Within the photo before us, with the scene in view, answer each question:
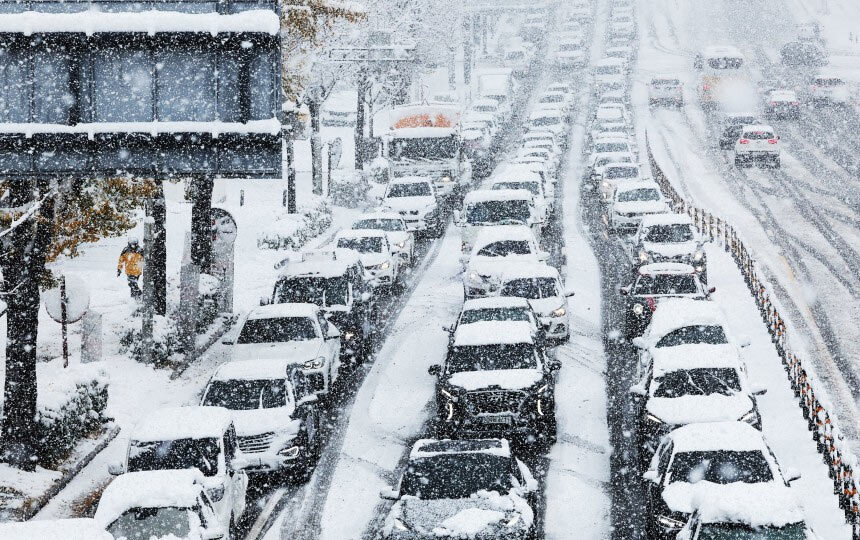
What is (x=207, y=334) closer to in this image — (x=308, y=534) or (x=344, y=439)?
(x=344, y=439)

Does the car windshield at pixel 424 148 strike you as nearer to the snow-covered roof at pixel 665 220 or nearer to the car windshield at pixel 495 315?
the snow-covered roof at pixel 665 220

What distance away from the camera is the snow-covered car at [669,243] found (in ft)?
95.2

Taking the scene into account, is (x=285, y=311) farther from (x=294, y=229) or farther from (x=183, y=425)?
(x=294, y=229)

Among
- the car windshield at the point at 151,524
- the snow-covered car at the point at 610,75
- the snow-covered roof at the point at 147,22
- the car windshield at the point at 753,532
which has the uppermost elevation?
the snow-covered car at the point at 610,75

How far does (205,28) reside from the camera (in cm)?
1513

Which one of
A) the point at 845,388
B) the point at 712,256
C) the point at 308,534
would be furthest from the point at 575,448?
the point at 712,256

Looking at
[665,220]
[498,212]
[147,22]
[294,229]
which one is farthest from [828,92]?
[147,22]

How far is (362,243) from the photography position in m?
29.8

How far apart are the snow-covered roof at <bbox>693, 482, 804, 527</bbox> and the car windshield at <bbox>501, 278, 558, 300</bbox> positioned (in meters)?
11.4

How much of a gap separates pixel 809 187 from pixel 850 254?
1088 cm

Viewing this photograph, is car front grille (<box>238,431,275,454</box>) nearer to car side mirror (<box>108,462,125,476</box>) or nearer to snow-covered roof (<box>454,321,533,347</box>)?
car side mirror (<box>108,462,125,476</box>)

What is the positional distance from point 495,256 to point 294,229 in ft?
31.0

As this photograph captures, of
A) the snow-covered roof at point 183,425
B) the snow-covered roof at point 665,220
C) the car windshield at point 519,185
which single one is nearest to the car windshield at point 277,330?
the snow-covered roof at point 183,425

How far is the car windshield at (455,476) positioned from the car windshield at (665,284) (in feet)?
36.2
